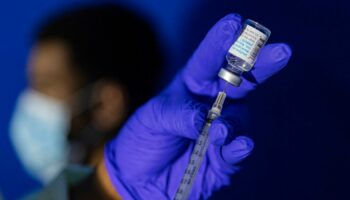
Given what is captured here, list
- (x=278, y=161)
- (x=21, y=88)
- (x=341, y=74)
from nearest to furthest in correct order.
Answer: (x=341, y=74) → (x=278, y=161) → (x=21, y=88)

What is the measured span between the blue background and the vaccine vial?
0.24 m

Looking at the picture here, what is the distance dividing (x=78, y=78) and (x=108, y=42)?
0.15 metres

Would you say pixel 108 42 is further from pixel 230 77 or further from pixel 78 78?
pixel 230 77

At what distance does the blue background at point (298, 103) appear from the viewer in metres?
0.84

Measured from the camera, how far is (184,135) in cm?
75

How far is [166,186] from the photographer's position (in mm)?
888

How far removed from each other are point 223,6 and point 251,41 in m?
0.37

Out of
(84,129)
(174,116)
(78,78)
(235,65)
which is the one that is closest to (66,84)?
(78,78)

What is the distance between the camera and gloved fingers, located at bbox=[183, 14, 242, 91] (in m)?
0.70

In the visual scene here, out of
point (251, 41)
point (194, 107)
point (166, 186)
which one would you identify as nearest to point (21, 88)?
point (166, 186)

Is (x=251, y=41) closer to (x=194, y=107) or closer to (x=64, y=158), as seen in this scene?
(x=194, y=107)

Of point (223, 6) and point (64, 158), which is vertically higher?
point (223, 6)

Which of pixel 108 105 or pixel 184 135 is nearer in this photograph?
pixel 184 135

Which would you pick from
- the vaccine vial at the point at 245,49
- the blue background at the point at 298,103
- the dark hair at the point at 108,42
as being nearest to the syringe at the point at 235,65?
the vaccine vial at the point at 245,49
